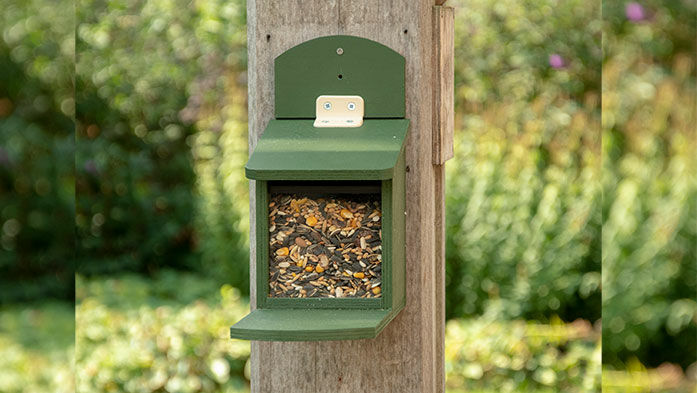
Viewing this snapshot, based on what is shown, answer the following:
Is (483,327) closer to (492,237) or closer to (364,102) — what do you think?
(492,237)

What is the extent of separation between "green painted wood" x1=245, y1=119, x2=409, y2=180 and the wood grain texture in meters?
0.13

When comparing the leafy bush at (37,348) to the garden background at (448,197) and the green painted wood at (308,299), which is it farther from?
the green painted wood at (308,299)

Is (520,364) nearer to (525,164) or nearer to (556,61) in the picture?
(525,164)

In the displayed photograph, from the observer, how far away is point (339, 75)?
5.66ft

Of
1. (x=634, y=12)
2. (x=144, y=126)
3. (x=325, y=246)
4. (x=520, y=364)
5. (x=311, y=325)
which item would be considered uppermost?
(x=634, y=12)

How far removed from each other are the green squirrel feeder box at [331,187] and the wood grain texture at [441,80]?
0.40 feet

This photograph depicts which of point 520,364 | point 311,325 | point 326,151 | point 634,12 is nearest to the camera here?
point 311,325

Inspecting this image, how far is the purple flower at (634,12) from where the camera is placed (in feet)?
15.1

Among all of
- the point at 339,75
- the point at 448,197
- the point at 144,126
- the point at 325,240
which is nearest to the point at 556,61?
the point at 448,197

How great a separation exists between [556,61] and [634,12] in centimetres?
46

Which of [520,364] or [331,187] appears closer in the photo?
[331,187]

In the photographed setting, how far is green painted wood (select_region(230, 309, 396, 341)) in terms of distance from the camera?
148cm

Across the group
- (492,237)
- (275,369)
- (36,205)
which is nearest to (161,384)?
(36,205)

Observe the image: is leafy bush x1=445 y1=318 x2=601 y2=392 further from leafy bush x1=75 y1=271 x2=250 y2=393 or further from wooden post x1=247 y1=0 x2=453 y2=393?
wooden post x1=247 y1=0 x2=453 y2=393
